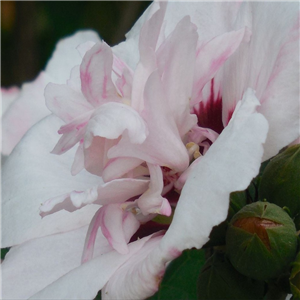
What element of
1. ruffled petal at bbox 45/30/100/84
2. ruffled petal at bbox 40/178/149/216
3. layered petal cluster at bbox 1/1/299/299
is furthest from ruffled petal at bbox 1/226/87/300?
ruffled petal at bbox 45/30/100/84

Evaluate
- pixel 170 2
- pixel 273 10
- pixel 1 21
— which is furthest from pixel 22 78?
pixel 273 10

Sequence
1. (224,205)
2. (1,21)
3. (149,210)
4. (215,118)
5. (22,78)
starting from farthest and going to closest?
1. (1,21)
2. (22,78)
3. (215,118)
4. (149,210)
5. (224,205)

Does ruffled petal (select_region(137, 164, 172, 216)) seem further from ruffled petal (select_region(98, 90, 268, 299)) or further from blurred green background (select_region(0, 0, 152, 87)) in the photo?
blurred green background (select_region(0, 0, 152, 87))

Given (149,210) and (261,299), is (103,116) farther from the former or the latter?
(261,299)

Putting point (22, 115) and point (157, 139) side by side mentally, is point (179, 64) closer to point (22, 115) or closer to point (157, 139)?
point (157, 139)

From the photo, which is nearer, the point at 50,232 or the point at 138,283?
the point at 138,283
